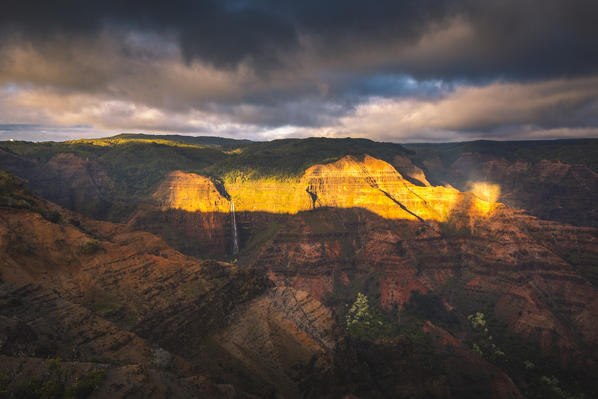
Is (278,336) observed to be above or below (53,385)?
below

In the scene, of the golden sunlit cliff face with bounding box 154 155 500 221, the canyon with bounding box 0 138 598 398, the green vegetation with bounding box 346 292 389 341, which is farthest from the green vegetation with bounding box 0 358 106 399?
the golden sunlit cliff face with bounding box 154 155 500 221

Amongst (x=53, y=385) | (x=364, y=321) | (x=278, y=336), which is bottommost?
(x=364, y=321)

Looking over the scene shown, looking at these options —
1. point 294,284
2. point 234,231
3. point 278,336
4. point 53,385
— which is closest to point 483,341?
point 294,284

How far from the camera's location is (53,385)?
67.2ft

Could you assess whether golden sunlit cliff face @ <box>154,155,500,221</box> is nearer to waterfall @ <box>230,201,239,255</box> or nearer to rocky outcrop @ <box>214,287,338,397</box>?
waterfall @ <box>230,201,239,255</box>

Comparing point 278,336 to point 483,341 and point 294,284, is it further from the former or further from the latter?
Result: point 294,284

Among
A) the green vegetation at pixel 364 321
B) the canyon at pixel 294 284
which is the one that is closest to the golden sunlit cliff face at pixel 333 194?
the canyon at pixel 294 284

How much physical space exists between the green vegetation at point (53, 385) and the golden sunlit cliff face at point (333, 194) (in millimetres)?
131087

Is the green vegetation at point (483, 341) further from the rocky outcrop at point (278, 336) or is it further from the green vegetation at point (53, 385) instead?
the green vegetation at point (53, 385)

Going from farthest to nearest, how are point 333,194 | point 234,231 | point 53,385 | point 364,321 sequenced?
point 234,231, point 333,194, point 364,321, point 53,385

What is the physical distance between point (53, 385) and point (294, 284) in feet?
348

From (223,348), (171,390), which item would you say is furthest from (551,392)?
(171,390)

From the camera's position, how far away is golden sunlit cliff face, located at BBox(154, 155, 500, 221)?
14588cm

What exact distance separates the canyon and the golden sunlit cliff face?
83 centimetres
